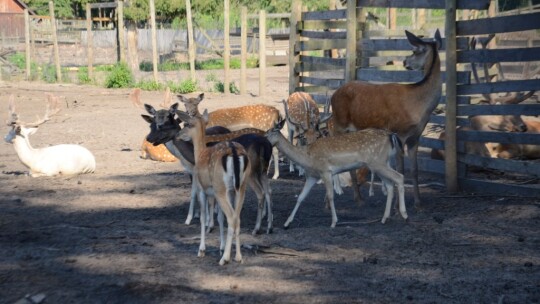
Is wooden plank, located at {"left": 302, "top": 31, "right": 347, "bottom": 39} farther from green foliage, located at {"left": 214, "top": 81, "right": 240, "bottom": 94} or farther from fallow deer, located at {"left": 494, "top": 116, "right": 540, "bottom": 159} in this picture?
green foliage, located at {"left": 214, "top": 81, "right": 240, "bottom": 94}

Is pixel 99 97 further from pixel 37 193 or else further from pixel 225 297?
pixel 225 297

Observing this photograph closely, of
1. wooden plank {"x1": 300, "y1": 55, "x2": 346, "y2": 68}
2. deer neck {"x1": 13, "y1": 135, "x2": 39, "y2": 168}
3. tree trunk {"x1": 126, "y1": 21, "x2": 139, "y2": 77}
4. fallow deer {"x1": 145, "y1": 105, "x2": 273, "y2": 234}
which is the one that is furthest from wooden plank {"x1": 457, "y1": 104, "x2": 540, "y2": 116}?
tree trunk {"x1": 126, "y1": 21, "x2": 139, "y2": 77}

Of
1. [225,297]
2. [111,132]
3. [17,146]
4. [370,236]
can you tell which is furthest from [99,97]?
[225,297]

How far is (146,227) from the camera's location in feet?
29.7

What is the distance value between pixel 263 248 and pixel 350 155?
65.3 inches

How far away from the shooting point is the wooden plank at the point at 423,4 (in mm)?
10297

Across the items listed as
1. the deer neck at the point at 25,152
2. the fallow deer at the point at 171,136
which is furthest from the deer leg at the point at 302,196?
the deer neck at the point at 25,152

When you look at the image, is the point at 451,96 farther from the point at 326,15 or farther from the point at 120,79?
the point at 120,79

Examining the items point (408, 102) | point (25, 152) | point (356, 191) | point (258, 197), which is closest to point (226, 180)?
point (258, 197)

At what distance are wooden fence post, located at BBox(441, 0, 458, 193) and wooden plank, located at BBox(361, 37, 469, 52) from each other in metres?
0.11

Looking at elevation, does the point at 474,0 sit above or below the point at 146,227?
above

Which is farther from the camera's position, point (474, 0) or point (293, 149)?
point (474, 0)

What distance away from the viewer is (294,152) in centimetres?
928

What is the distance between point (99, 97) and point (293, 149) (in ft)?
54.5
